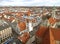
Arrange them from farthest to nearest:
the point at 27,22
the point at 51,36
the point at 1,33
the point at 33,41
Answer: the point at 27,22
the point at 1,33
the point at 33,41
the point at 51,36

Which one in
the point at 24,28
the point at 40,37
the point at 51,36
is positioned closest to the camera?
the point at 51,36

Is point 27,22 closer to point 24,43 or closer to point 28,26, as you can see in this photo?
point 28,26

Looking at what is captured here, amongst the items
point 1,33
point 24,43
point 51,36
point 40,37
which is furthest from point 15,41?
point 1,33

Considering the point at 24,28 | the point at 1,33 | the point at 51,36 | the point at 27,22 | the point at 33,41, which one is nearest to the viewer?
the point at 51,36

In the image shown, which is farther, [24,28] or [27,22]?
[27,22]

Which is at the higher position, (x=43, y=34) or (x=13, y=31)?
(x=43, y=34)

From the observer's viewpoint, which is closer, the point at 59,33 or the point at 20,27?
the point at 59,33

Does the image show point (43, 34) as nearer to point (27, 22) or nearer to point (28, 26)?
point (28, 26)

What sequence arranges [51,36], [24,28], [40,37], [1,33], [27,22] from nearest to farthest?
[51,36] < [40,37] < [1,33] < [24,28] < [27,22]

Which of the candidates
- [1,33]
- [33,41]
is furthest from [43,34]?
[1,33]
